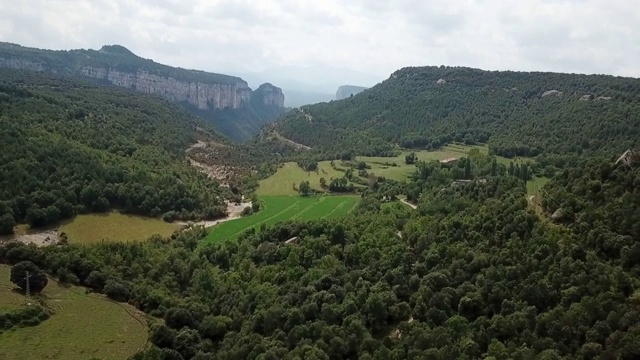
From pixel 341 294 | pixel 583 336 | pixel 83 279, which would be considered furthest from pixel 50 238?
pixel 583 336

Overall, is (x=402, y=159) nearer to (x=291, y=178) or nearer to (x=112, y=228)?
(x=291, y=178)

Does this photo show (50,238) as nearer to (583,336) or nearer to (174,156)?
(174,156)

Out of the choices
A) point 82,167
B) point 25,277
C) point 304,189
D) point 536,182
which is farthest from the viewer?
point 304,189

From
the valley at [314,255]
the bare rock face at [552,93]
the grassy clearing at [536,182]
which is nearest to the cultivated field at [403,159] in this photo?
the valley at [314,255]

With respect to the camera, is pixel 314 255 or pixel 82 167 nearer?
pixel 314 255

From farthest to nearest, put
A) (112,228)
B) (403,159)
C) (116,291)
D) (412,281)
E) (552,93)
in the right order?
(552,93) → (403,159) → (112,228) → (116,291) → (412,281)

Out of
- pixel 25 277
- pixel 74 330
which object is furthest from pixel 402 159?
pixel 74 330

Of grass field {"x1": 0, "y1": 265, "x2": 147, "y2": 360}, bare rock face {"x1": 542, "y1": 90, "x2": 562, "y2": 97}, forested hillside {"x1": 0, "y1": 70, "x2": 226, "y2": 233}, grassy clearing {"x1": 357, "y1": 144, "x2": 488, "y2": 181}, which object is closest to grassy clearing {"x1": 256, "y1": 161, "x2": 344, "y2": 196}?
grassy clearing {"x1": 357, "y1": 144, "x2": 488, "y2": 181}

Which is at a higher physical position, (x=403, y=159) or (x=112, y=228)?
(x=403, y=159)
